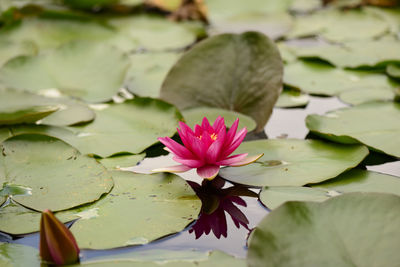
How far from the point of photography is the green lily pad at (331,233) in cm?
108

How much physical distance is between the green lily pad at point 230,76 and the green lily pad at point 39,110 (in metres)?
0.34

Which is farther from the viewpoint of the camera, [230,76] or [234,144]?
[230,76]

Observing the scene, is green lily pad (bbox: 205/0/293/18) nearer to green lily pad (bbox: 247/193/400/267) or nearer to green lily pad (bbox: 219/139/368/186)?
green lily pad (bbox: 219/139/368/186)

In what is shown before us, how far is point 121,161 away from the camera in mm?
1632

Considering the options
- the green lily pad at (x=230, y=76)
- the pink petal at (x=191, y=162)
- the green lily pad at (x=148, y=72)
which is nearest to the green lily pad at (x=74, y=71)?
the green lily pad at (x=148, y=72)

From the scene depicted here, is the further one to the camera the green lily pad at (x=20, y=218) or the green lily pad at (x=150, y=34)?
the green lily pad at (x=150, y=34)

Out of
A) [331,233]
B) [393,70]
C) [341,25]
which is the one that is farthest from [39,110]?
[341,25]

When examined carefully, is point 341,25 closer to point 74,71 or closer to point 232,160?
point 74,71

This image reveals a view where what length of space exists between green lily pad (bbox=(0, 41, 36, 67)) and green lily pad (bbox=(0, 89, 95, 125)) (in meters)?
0.61

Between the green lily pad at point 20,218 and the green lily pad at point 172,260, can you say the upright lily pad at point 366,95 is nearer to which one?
the green lily pad at point 172,260

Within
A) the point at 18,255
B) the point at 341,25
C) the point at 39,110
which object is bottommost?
the point at 18,255

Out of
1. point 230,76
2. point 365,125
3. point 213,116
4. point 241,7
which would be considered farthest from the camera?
point 241,7

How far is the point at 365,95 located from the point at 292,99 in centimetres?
30

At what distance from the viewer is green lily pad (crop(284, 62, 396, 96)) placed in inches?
86.7
